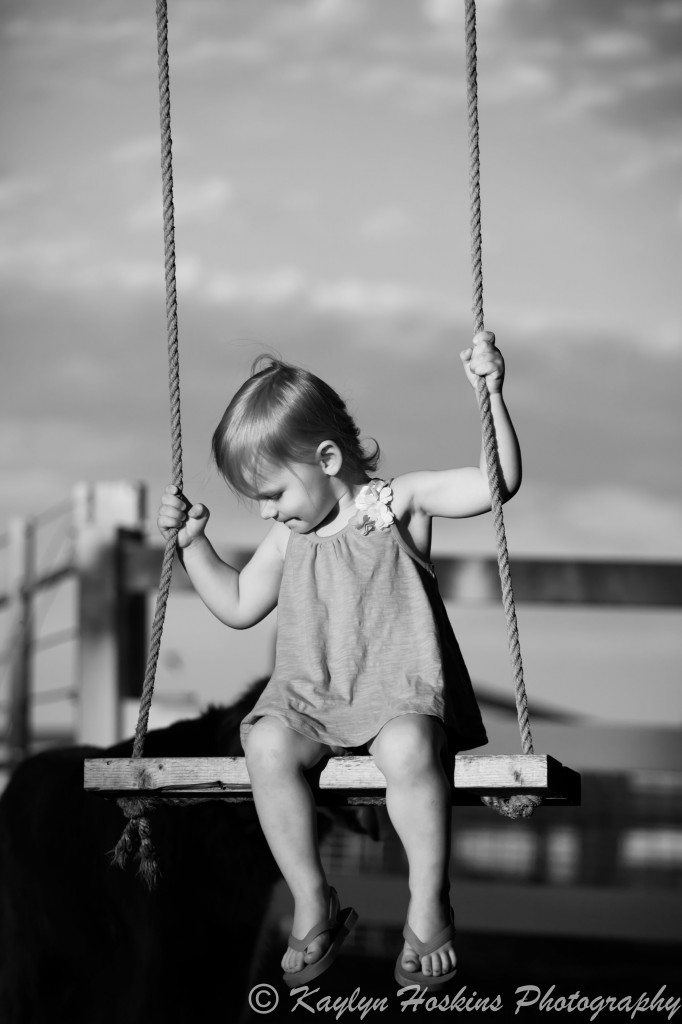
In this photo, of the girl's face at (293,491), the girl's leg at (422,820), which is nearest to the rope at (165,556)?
the girl's face at (293,491)

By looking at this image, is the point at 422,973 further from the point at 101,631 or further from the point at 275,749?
the point at 101,631

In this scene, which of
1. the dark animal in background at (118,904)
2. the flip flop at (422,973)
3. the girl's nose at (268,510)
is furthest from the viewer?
the dark animal in background at (118,904)

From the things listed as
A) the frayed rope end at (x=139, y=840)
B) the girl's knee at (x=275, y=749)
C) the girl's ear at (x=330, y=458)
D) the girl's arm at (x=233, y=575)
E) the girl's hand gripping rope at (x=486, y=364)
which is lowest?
the frayed rope end at (x=139, y=840)

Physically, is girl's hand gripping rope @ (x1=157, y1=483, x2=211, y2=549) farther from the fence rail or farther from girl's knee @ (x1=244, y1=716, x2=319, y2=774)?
the fence rail

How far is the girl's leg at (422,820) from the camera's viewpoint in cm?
145

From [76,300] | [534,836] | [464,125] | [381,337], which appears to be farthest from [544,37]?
[534,836]

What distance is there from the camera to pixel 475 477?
66.5 inches

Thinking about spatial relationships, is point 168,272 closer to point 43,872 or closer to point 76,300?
point 43,872

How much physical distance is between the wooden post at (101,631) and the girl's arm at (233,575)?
4.01ft

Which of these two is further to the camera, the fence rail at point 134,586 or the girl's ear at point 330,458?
the fence rail at point 134,586

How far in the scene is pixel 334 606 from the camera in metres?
1.68

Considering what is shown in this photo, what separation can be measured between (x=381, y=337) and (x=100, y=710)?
3.62 meters

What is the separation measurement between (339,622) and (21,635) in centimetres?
293

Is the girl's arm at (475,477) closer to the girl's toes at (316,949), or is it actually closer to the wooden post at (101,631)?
the girl's toes at (316,949)
